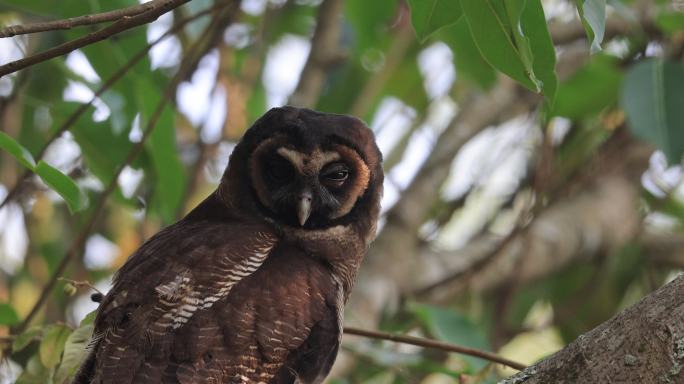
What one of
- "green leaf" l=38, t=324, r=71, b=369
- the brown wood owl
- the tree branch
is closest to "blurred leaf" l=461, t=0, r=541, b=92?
the brown wood owl

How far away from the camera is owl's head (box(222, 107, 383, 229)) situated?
3.39 m

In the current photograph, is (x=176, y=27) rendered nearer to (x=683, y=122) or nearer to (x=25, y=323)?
(x=25, y=323)

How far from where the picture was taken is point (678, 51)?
229 inches

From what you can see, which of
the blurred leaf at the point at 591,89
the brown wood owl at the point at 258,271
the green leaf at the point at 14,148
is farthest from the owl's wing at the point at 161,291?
the blurred leaf at the point at 591,89

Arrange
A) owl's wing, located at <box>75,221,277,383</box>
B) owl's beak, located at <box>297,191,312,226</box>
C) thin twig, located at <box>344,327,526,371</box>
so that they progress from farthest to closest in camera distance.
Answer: owl's beak, located at <box>297,191,312,226</box> → thin twig, located at <box>344,327,526,371</box> → owl's wing, located at <box>75,221,277,383</box>

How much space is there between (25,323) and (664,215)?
4.41 m

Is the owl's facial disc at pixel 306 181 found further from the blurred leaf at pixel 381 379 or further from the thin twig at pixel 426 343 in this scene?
the blurred leaf at pixel 381 379

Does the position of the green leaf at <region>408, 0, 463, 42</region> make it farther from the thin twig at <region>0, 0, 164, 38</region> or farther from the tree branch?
the tree branch

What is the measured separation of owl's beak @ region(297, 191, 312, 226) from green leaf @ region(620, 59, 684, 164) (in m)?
1.44

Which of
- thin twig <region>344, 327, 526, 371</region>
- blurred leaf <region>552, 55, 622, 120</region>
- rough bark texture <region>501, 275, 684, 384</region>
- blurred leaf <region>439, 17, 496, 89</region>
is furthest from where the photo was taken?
blurred leaf <region>552, 55, 622, 120</region>

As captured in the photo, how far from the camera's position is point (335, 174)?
11.5 ft

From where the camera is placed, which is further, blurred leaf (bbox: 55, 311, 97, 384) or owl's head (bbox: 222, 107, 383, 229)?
owl's head (bbox: 222, 107, 383, 229)

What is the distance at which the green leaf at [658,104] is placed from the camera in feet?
13.2

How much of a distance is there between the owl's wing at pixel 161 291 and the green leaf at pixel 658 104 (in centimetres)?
171
